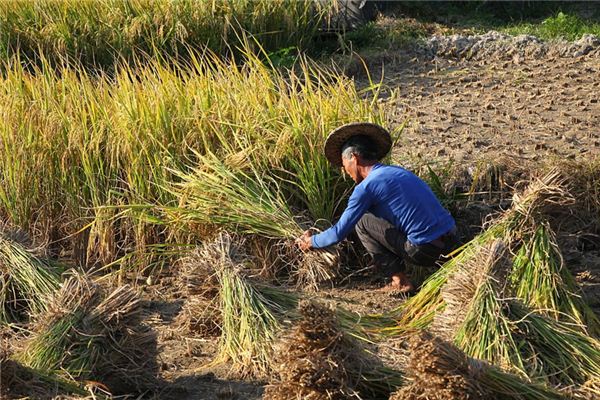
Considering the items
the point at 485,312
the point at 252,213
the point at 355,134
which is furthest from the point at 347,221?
the point at 485,312

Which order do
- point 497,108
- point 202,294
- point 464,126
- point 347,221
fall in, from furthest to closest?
point 497,108 < point 464,126 < point 347,221 < point 202,294

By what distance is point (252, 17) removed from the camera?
349 inches

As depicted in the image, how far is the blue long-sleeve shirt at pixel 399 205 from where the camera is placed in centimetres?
541

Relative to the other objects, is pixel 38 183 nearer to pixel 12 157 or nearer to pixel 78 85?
pixel 12 157

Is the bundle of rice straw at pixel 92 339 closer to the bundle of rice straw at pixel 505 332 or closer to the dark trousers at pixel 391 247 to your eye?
the bundle of rice straw at pixel 505 332

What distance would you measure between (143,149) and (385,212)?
147 cm

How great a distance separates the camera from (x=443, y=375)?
3605 millimetres

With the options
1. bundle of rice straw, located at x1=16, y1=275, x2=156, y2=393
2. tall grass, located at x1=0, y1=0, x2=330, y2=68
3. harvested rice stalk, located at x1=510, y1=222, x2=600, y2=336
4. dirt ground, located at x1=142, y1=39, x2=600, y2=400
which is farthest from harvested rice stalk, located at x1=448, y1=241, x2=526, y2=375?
tall grass, located at x1=0, y1=0, x2=330, y2=68

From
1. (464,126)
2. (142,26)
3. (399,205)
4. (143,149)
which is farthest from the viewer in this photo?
(142,26)

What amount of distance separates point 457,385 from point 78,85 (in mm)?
3975

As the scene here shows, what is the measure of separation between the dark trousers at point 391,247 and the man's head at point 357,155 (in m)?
0.26

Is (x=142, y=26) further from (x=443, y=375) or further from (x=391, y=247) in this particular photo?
(x=443, y=375)

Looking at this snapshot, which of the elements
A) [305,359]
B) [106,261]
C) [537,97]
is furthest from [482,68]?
[305,359]

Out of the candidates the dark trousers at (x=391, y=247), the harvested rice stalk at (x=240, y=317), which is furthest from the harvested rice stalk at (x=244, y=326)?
the dark trousers at (x=391, y=247)
